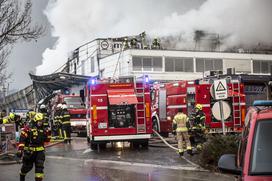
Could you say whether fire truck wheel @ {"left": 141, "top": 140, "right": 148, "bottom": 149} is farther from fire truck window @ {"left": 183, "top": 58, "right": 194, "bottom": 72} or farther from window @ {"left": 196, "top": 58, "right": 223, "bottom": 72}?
window @ {"left": 196, "top": 58, "right": 223, "bottom": 72}

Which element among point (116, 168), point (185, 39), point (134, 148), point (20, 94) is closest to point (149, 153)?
point (134, 148)

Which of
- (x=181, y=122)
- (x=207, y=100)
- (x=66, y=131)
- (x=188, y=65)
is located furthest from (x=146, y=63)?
(x=181, y=122)

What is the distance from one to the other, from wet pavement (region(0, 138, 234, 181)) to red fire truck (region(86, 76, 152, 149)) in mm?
495

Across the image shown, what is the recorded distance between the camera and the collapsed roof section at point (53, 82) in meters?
28.0

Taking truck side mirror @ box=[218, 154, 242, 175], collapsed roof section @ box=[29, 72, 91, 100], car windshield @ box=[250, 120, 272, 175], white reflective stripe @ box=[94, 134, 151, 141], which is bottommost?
white reflective stripe @ box=[94, 134, 151, 141]

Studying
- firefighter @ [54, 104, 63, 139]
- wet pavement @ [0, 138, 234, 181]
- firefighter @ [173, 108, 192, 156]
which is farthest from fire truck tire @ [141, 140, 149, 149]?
firefighter @ [54, 104, 63, 139]

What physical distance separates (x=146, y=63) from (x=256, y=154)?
4341 cm

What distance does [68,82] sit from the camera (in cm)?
2912

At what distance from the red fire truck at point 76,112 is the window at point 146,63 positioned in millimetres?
22240

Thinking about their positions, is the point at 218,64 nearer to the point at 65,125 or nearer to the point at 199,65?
the point at 199,65

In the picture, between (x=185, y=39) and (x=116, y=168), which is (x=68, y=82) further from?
(x=185, y=39)

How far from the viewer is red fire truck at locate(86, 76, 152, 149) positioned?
15547mm

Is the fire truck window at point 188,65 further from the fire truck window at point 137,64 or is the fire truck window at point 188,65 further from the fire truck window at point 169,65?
the fire truck window at point 137,64

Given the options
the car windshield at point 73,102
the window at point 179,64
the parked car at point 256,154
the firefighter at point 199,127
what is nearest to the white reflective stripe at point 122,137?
the firefighter at point 199,127
